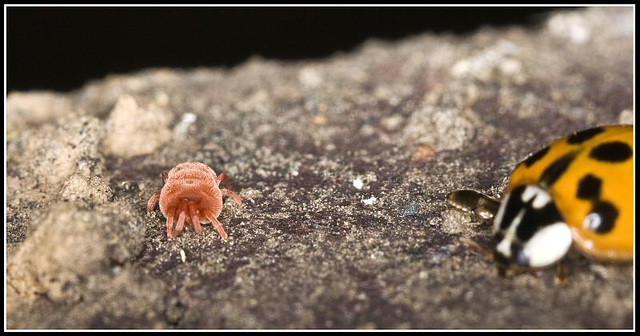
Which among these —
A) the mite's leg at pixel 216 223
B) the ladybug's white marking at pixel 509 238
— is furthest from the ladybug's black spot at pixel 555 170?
the mite's leg at pixel 216 223

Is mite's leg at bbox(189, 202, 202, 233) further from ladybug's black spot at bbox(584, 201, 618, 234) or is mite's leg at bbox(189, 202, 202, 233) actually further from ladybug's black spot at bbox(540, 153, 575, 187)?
ladybug's black spot at bbox(584, 201, 618, 234)

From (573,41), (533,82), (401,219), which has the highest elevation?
(573,41)

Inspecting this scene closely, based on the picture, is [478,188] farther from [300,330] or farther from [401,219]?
[300,330]

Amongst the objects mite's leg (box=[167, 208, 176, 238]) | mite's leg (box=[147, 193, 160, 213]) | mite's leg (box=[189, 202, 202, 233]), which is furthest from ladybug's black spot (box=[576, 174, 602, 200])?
mite's leg (box=[147, 193, 160, 213])

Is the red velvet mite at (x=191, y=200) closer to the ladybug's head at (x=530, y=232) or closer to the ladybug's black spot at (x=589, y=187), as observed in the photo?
the ladybug's head at (x=530, y=232)

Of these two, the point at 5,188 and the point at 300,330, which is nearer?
the point at 300,330

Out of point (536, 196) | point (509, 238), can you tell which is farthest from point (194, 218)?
point (536, 196)

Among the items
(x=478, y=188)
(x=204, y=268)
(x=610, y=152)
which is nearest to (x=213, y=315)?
(x=204, y=268)
